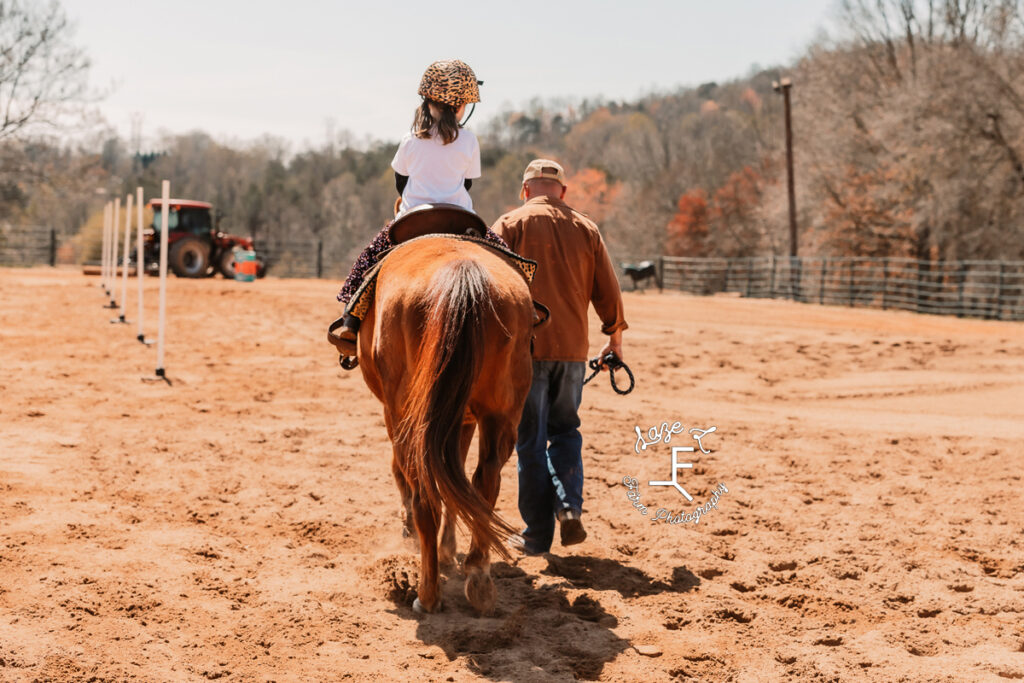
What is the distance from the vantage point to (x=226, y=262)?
29.1m

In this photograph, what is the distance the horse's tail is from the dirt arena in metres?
0.62

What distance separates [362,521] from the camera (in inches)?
214

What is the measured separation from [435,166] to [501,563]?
211 cm

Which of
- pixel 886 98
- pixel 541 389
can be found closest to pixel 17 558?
pixel 541 389

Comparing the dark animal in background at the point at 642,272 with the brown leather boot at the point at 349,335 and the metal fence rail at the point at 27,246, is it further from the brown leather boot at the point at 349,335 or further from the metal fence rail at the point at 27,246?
the brown leather boot at the point at 349,335

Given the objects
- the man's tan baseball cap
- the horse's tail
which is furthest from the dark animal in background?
the horse's tail

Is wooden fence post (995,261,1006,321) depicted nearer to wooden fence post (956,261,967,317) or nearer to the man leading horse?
wooden fence post (956,261,967,317)

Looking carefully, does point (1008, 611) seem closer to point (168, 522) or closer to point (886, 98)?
point (168, 522)

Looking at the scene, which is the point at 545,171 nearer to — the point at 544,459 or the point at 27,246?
the point at 544,459

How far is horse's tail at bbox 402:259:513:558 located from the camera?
11.8 feet

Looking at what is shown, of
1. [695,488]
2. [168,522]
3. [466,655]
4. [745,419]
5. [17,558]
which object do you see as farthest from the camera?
[745,419]

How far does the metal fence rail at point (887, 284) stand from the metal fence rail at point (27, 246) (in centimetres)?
2343

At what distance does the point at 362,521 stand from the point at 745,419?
4.77 metres

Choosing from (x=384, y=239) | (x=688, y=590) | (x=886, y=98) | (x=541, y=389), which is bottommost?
(x=688, y=590)
